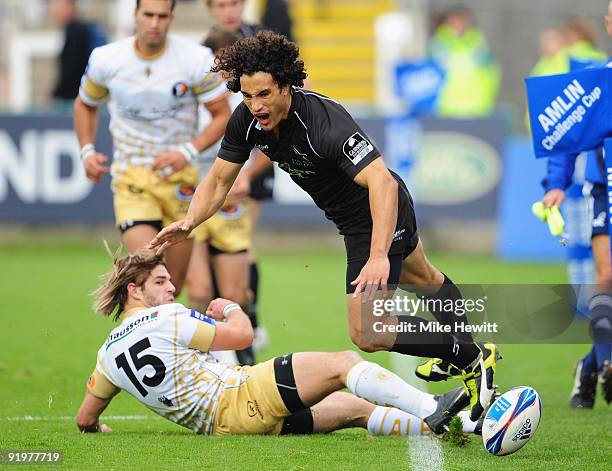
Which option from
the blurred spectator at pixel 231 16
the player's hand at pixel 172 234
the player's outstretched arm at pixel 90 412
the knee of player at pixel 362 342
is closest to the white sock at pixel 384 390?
the knee of player at pixel 362 342

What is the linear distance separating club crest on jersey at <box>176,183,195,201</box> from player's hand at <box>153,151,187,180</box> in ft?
0.75

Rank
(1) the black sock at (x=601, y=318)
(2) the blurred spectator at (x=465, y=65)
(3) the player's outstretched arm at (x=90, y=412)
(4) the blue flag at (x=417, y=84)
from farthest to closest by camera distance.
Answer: (2) the blurred spectator at (x=465, y=65), (4) the blue flag at (x=417, y=84), (1) the black sock at (x=601, y=318), (3) the player's outstretched arm at (x=90, y=412)

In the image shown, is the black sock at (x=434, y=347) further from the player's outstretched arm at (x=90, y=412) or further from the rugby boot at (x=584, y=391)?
the rugby boot at (x=584, y=391)

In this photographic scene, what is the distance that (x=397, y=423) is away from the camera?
654 cm

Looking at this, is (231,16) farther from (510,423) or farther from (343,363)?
(510,423)

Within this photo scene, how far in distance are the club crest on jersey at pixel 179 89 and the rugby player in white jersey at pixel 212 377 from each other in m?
1.90

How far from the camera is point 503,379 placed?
8.58 meters

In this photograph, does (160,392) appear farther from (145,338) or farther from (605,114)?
(605,114)

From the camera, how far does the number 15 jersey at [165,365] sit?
6129 millimetres

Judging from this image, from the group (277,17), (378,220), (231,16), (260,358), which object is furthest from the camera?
(277,17)

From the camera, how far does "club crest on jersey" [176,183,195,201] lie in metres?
8.25

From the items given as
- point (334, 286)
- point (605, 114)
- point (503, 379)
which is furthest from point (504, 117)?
point (605, 114)

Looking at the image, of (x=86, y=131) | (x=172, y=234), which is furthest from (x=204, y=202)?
(x=86, y=131)

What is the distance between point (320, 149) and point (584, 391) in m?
2.85
